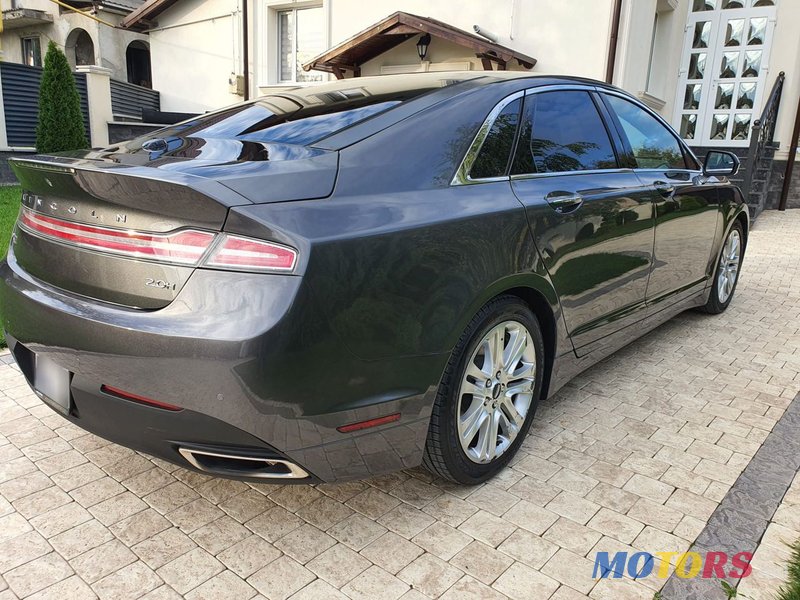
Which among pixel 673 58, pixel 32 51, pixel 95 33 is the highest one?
pixel 95 33

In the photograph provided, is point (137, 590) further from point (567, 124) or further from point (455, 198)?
point (567, 124)

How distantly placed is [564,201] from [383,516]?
150cm

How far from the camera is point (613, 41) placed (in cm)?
973

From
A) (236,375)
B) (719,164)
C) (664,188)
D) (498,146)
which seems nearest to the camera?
(236,375)

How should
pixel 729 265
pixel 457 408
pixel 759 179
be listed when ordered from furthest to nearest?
pixel 759 179, pixel 729 265, pixel 457 408

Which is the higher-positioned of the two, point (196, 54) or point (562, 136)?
point (196, 54)

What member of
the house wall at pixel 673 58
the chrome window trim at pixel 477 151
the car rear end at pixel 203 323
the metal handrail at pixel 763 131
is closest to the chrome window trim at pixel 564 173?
the chrome window trim at pixel 477 151

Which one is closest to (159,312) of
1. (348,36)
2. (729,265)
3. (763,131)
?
(729,265)

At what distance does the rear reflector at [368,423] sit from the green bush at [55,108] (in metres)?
11.1

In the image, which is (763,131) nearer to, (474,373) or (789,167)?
(789,167)

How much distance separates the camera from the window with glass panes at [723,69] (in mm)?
11727

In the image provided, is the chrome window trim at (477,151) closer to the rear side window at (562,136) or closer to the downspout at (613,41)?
the rear side window at (562,136)

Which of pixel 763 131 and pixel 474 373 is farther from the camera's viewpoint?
pixel 763 131

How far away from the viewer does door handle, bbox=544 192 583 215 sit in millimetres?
2652
